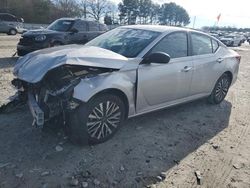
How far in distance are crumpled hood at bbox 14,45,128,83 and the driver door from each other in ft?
1.67

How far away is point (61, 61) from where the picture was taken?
3.88m

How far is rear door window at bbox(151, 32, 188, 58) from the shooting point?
16.0 feet

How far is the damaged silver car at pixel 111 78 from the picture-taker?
3.88 metres

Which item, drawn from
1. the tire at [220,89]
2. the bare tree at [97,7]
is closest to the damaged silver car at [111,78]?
the tire at [220,89]

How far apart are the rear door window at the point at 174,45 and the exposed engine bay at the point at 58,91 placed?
117 centimetres

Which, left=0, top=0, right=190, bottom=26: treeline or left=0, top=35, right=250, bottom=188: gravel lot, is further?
left=0, top=0, right=190, bottom=26: treeline

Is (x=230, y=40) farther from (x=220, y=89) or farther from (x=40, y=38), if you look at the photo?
(x=220, y=89)

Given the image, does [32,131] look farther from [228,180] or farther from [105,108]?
[228,180]

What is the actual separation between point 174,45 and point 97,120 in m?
2.07

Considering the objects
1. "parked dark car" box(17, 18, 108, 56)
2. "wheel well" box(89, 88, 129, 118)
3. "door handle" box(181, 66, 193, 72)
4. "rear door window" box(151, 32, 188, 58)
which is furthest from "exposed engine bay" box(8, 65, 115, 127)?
"parked dark car" box(17, 18, 108, 56)

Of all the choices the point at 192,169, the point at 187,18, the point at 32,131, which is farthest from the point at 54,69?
the point at 187,18

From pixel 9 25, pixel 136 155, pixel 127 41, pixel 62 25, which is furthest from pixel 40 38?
→ pixel 9 25

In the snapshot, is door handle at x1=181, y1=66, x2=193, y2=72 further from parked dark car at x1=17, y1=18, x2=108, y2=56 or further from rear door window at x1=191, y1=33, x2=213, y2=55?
parked dark car at x1=17, y1=18, x2=108, y2=56

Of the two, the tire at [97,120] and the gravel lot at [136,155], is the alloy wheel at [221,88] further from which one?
the tire at [97,120]
